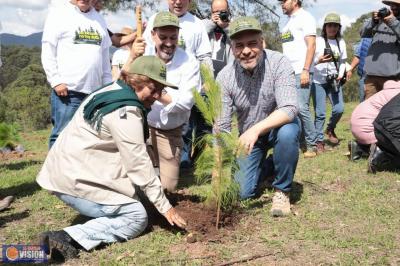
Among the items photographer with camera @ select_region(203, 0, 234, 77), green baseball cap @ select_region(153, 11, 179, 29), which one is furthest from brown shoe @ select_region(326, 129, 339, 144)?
green baseball cap @ select_region(153, 11, 179, 29)

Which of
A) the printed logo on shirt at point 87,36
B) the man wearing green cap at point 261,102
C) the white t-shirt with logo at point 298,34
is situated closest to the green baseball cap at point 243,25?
the man wearing green cap at point 261,102

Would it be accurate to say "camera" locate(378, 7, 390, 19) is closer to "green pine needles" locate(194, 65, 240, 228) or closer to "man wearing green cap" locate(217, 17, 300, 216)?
"man wearing green cap" locate(217, 17, 300, 216)

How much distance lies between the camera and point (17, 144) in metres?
8.27

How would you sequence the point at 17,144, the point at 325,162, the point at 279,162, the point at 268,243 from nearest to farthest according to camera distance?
1. the point at 268,243
2. the point at 279,162
3. the point at 325,162
4. the point at 17,144

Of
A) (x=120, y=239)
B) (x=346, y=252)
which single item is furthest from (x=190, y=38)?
(x=346, y=252)

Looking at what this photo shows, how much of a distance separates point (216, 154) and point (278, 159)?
0.64m

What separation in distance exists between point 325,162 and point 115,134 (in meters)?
3.26

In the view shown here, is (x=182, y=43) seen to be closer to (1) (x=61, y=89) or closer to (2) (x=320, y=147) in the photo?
(1) (x=61, y=89)

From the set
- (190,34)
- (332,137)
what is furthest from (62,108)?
(332,137)

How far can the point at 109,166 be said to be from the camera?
3053mm

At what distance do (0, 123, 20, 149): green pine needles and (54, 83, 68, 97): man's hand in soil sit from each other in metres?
3.57

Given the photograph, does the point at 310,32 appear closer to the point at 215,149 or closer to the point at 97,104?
the point at 215,149

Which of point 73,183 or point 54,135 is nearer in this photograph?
point 73,183

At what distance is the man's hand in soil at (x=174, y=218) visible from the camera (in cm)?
303
